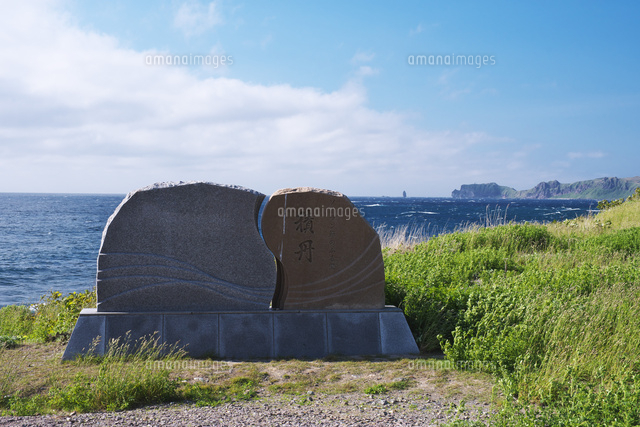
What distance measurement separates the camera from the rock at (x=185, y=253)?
6.05 m

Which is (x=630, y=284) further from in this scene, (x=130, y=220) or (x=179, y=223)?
(x=130, y=220)

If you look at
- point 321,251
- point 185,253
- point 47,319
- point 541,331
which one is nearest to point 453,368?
point 541,331

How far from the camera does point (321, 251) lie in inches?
248

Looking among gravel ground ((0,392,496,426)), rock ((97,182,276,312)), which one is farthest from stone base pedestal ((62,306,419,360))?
gravel ground ((0,392,496,426))

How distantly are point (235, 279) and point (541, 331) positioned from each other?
11.7ft

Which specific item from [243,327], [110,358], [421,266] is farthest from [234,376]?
[421,266]

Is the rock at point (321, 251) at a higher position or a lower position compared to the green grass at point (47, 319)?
higher

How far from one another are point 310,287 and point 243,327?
0.97 meters

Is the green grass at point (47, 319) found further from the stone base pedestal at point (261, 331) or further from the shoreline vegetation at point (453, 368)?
the stone base pedestal at point (261, 331)

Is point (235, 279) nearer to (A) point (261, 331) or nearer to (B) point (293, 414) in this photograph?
(A) point (261, 331)

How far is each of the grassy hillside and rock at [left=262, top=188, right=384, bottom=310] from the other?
2.28 feet

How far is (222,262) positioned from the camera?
6156mm

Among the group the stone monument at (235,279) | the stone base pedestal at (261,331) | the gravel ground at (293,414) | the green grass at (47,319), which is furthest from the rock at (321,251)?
the green grass at (47,319)

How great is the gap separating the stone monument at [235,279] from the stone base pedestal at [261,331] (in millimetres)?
12
